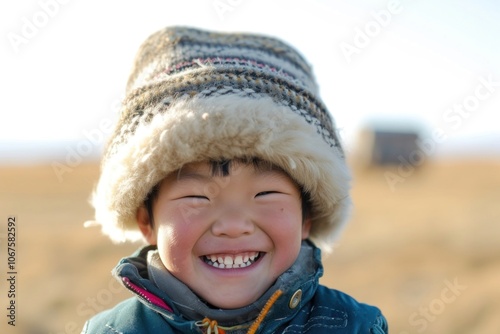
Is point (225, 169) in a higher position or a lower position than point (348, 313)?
higher

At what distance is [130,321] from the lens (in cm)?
194

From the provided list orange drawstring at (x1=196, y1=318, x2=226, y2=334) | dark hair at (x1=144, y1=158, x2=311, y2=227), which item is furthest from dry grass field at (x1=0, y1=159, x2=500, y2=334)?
orange drawstring at (x1=196, y1=318, x2=226, y2=334)

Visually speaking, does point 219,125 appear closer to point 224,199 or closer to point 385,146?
point 224,199

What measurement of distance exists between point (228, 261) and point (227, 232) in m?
0.11

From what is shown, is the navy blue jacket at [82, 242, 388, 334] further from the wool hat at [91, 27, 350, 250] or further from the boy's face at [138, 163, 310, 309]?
the wool hat at [91, 27, 350, 250]

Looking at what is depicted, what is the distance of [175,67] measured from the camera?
2.13 metres

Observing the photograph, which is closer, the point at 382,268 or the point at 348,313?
the point at 348,313

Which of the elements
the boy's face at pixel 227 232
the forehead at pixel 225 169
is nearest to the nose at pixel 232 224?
the boy's face at pixel 227 232

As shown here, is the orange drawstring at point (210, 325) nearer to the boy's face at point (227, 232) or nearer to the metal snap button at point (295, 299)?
the boy's face at point (227, 232)

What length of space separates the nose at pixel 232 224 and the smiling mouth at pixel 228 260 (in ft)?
0.25

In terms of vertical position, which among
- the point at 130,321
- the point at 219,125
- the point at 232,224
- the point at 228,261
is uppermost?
the point at 219,125

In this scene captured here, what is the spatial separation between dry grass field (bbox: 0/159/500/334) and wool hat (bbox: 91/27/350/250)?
0.28 m

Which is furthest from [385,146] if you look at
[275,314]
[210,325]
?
[210,325]

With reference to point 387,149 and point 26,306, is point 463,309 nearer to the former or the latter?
point 26,306
